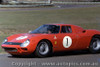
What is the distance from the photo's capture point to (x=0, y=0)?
50781 mm

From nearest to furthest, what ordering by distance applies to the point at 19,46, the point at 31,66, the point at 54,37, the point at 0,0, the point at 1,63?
the point at 31,66 → the point at 1,63 → the point at 19,46 → the point at 54,37 → the point at 0,0

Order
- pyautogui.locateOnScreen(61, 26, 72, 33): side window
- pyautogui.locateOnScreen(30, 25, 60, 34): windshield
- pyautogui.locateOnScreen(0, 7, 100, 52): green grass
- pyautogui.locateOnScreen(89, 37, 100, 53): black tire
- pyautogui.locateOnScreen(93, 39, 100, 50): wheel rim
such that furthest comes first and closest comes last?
pyautogui.locateOnScreen(0, 7, 100, 52): green grass < pyautogui.locateOnScreen(93, 39, 100, 50): wheel rim < pyautogui.locateOnScreen(89, 37, 100, 53): black tire < pyautogui.locateOnScreen(61, 26, 72, 33): side window < pyautogui.locateOnScreen(30, 25, 60, 34): windshield

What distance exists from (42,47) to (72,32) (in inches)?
57.6

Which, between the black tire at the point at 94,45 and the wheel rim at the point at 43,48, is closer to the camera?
the wheel rim at the point at 43,48

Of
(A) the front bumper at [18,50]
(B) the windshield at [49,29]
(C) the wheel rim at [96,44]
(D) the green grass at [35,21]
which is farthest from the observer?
(D) the green grass at [35,21]

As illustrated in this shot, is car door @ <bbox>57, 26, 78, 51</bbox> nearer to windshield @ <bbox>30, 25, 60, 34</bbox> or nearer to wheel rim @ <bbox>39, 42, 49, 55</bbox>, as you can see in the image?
windshield @ <bbox>30, 25, 60, 34</bbox>

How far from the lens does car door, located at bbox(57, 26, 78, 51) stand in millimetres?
9623

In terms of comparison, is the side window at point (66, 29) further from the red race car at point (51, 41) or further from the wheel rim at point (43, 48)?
the wheel rim at point (43, 48)

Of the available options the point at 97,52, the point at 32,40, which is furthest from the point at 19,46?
the point at 97,52

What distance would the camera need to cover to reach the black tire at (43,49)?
9.12m

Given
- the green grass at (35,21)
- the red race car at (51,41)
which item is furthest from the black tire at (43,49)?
the green grass at (35,21)

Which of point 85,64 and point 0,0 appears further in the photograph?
point 0,0

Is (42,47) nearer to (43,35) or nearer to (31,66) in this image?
(43,35)

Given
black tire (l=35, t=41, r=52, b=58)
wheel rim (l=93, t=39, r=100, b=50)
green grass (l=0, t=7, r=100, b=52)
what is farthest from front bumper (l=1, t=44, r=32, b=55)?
green grass (l=0, t=7, r=100, b=52)
